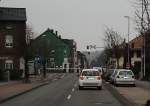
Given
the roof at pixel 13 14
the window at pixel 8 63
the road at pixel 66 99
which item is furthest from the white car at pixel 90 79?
the roof at pixel 13 14

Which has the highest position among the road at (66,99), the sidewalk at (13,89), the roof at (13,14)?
the roof at (13,14)

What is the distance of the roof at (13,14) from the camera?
250 feet

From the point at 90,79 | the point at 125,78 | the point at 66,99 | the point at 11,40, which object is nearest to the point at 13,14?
the point at 11,40

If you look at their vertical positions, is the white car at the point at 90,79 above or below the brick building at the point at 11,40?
below

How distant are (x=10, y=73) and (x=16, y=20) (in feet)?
39.4

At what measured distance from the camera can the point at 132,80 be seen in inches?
1838

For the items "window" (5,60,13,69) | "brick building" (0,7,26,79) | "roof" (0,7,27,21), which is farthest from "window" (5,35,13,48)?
"roof" (0,7,27,21)

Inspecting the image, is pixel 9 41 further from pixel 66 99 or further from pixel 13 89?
pixel 66 99

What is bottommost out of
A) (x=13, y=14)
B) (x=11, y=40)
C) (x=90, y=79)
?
(x=90, y=79)

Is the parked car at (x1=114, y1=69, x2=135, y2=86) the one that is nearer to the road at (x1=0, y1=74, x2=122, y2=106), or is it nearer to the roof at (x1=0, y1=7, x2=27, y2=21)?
the road at (x1=0, y1=74, x2=122, y2=106)

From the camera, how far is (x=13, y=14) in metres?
77.6

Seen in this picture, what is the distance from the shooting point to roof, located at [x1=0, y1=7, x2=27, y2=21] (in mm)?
76312

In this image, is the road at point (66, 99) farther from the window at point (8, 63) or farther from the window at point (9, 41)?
the window at point (9, 41)

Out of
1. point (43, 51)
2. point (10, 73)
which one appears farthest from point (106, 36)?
point (10, 73)
